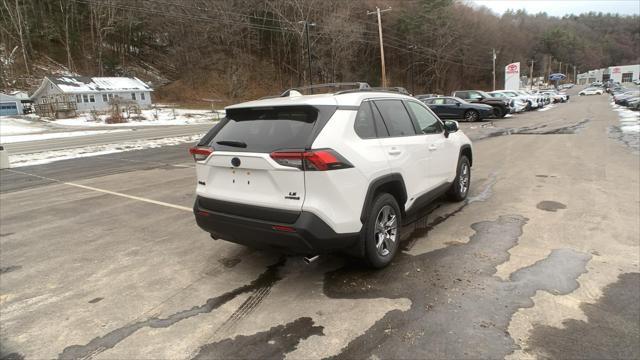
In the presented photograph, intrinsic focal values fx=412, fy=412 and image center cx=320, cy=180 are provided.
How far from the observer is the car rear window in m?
3.50

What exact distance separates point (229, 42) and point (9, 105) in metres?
29.1

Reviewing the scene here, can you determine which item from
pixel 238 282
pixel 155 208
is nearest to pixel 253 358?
pixel 238 282

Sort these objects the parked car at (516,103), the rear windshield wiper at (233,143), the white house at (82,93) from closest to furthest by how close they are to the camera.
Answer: the rear windshield wiper at (233,143) → the parked car at (516,103) → the white house at (82,93)

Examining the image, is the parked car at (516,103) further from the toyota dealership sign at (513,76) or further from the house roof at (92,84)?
the house roof at (92,84)

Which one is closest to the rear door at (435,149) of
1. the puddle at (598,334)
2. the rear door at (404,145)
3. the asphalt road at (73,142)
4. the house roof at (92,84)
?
the rear door at (404,145)

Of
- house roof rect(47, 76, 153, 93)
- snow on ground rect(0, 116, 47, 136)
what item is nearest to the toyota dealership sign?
house roof rect(47, 76, 153, 93)

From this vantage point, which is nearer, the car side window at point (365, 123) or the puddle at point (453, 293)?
the puddle at point (453, 293)

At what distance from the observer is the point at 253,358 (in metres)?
2.80

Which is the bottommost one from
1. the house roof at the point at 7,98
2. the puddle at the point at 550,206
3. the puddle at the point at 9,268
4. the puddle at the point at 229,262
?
the puddle at the point at 9,268

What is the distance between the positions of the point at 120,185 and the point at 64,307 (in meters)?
A: 6.05

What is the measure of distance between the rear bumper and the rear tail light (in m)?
0.39

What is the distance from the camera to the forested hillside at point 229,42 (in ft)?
184

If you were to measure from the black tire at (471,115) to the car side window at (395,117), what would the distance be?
19519 mm

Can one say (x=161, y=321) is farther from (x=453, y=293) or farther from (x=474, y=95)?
(x=474, y=95)
